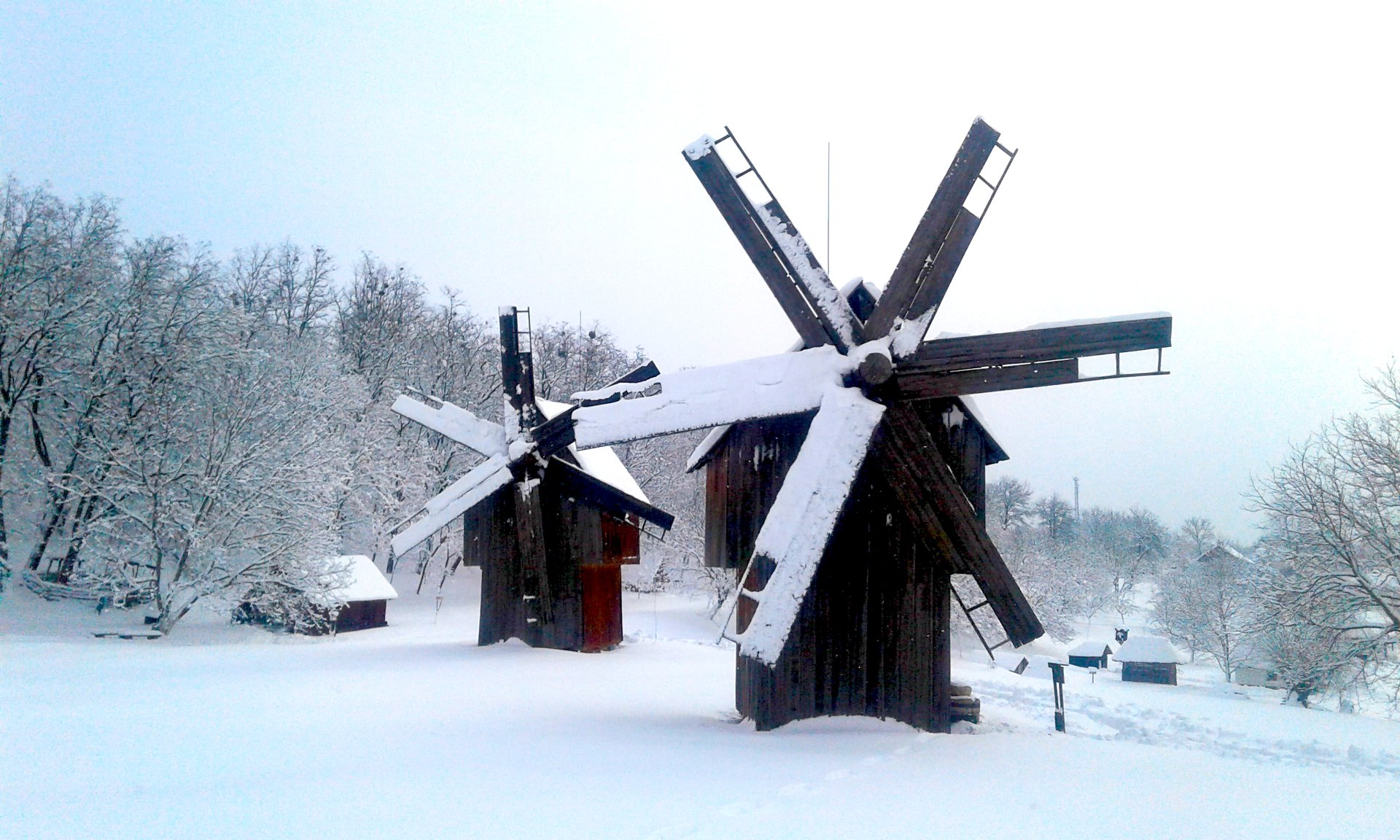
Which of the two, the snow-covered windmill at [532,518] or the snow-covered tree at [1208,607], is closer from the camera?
the snow-covered windmill at [532,518]

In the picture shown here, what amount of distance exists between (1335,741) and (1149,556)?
85307 millimetres

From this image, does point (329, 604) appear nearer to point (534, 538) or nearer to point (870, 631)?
point (534, 538)

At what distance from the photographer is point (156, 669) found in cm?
1125

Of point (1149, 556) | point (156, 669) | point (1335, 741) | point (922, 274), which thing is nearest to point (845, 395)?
point (922, 274)

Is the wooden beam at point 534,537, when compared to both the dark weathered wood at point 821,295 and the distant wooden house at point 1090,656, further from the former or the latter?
the distant wooden house at point 1090,656

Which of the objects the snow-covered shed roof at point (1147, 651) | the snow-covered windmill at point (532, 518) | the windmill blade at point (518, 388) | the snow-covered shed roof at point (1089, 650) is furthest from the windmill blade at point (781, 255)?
the snow-covered shed roof at point (1089, 650)

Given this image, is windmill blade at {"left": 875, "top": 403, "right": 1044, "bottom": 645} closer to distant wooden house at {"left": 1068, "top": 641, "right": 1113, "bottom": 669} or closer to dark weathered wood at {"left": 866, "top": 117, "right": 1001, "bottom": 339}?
dark weathered wood at {"left": 866, "top": 117, "right": 1001, "bottom": 339}

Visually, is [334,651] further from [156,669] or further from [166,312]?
[166,312]

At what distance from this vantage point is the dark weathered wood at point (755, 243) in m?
7.88

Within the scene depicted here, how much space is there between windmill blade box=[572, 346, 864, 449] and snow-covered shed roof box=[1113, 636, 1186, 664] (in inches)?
1375

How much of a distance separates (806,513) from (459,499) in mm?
8902

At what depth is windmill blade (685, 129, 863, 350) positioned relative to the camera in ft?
25.5

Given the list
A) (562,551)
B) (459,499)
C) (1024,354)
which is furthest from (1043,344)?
(562,551)

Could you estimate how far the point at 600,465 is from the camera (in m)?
16.8
